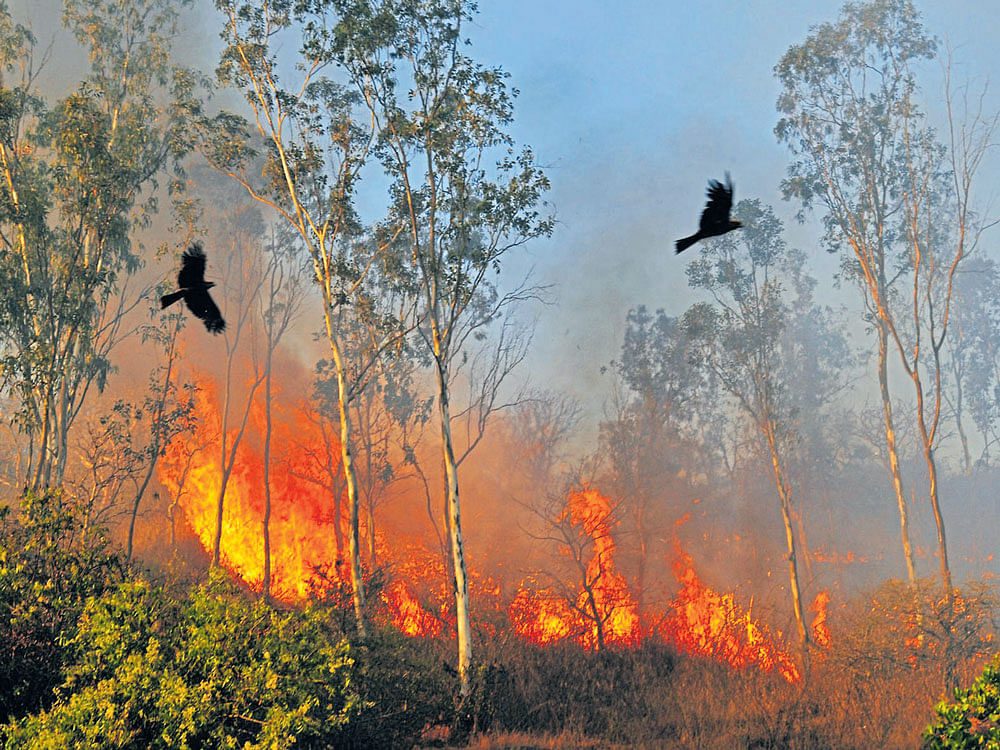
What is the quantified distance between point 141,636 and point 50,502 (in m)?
3.15

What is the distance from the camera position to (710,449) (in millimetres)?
56562

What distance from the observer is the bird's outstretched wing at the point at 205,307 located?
11.1 meters

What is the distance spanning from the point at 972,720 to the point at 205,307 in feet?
37.7

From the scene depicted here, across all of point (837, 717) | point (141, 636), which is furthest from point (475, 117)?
point (837, 717)

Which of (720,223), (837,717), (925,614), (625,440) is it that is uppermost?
(625,440)

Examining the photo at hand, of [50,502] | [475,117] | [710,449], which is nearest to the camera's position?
[50,502]

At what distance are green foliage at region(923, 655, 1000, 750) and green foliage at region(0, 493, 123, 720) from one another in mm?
10054

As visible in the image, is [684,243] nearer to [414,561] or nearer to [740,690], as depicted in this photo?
[740,690]

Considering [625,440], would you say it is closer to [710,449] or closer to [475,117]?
[710,449]

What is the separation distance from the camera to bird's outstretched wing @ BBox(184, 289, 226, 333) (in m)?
11.1

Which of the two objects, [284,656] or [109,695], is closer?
[109,695]

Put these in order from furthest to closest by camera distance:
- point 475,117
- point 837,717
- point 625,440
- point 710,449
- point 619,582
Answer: point 710,449, point 625,440, point 619,582, point 475,117, point 837,717

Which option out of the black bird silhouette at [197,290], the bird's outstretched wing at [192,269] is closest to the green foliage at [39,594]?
the black bird silhouette at [197,290]

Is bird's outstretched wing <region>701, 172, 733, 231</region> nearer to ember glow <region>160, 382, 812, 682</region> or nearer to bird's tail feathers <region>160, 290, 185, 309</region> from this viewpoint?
bird's tail feathers <region>160, 290, 185, 309</region>
